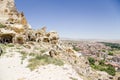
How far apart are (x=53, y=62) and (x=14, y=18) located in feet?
47.9

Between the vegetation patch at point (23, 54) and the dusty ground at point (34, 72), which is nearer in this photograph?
the dusty ground at point (34, 72)

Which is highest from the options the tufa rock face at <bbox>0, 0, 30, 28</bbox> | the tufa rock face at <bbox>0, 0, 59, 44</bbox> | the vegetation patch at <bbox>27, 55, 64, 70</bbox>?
the tufa rock face at <bbox>0, 0, 30, 28</bbox>

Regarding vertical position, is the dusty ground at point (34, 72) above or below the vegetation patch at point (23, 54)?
below

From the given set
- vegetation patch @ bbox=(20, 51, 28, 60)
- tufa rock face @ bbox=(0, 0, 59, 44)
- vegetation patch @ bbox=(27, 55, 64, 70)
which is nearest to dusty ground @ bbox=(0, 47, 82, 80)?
vegetation patch @ bbox=(27, 55, 64, 70)

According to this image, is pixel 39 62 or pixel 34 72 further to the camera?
pixel 39 62

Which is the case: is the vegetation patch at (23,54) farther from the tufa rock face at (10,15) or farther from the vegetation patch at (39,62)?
the tufa rock face at (10,15)

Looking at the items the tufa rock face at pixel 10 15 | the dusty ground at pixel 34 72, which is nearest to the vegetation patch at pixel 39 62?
the dusty ground at pixel 34 72

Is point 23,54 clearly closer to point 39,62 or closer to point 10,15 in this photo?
point 39,62

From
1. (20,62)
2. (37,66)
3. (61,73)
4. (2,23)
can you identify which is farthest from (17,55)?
(2,23)

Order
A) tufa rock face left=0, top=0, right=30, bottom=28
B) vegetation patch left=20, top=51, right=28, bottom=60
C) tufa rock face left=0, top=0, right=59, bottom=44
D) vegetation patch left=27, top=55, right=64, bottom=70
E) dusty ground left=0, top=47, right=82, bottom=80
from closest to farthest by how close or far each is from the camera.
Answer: dusty ground left=0, top=47, right=82, bottom=80
vegetation patch left=27, top=55, right=64, bottom=70
vegetation patch left=20, top=51, right=28, bottom=60
tufa rock face left=0, top=0, right=59, bottom=44
tufa rock face left=0, top=0, right=30, bottom=28

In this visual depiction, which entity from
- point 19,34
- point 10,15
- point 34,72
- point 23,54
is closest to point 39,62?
point 34,72

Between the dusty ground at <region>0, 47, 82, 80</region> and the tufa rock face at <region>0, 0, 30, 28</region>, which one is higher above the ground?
the tufa rock face at <region>0, 0, 30, 28</region>

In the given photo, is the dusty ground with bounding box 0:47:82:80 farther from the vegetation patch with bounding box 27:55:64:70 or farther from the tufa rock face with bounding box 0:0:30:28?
the tufa rock face with bounding box 0:0:30:28

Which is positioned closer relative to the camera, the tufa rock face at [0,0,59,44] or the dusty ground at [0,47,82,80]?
the dusty ground at [0,47,82,80]
